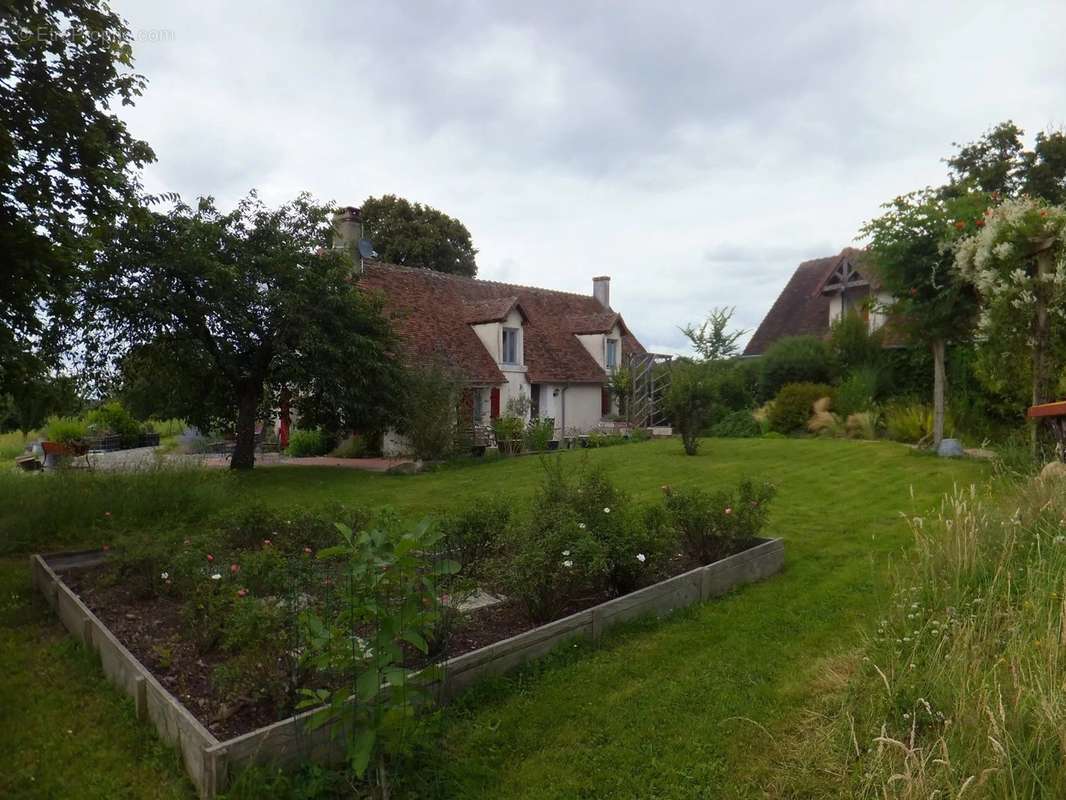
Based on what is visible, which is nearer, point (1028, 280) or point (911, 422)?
point (1028, 280)

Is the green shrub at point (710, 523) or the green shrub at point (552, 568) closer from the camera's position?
the green shrub at point (552, 568)

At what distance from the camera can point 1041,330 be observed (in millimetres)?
10469

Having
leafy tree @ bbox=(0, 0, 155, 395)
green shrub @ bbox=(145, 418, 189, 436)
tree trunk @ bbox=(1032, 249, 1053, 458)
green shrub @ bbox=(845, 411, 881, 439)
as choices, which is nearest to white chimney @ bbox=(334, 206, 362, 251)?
green shrub @ bbox=(145, 418, 189, 436)

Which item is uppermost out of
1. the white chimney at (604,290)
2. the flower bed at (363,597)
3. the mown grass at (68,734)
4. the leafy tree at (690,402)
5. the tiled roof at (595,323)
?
the white chimney at (604,290)

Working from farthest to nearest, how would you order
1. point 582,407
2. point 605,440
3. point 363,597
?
point 582,407
point 605,440
point 363,597

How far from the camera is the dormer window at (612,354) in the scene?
25859mm

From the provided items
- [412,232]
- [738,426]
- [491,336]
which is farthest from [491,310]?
[412,232]

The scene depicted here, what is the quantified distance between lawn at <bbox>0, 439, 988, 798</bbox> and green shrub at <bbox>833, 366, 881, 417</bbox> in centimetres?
1162

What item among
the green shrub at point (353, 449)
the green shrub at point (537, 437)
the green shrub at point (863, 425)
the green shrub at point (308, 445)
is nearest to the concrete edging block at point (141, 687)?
the green shrub at point (353, 449)

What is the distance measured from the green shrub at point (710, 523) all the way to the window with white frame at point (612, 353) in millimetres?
19282

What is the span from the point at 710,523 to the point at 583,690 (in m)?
2.69

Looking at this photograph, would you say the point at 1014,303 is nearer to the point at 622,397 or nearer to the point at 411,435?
the point at 411,435

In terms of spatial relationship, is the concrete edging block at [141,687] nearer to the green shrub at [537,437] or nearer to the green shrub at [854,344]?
the green shrub at [537,437]

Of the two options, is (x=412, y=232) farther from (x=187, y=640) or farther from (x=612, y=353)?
(x=187, y=640)
